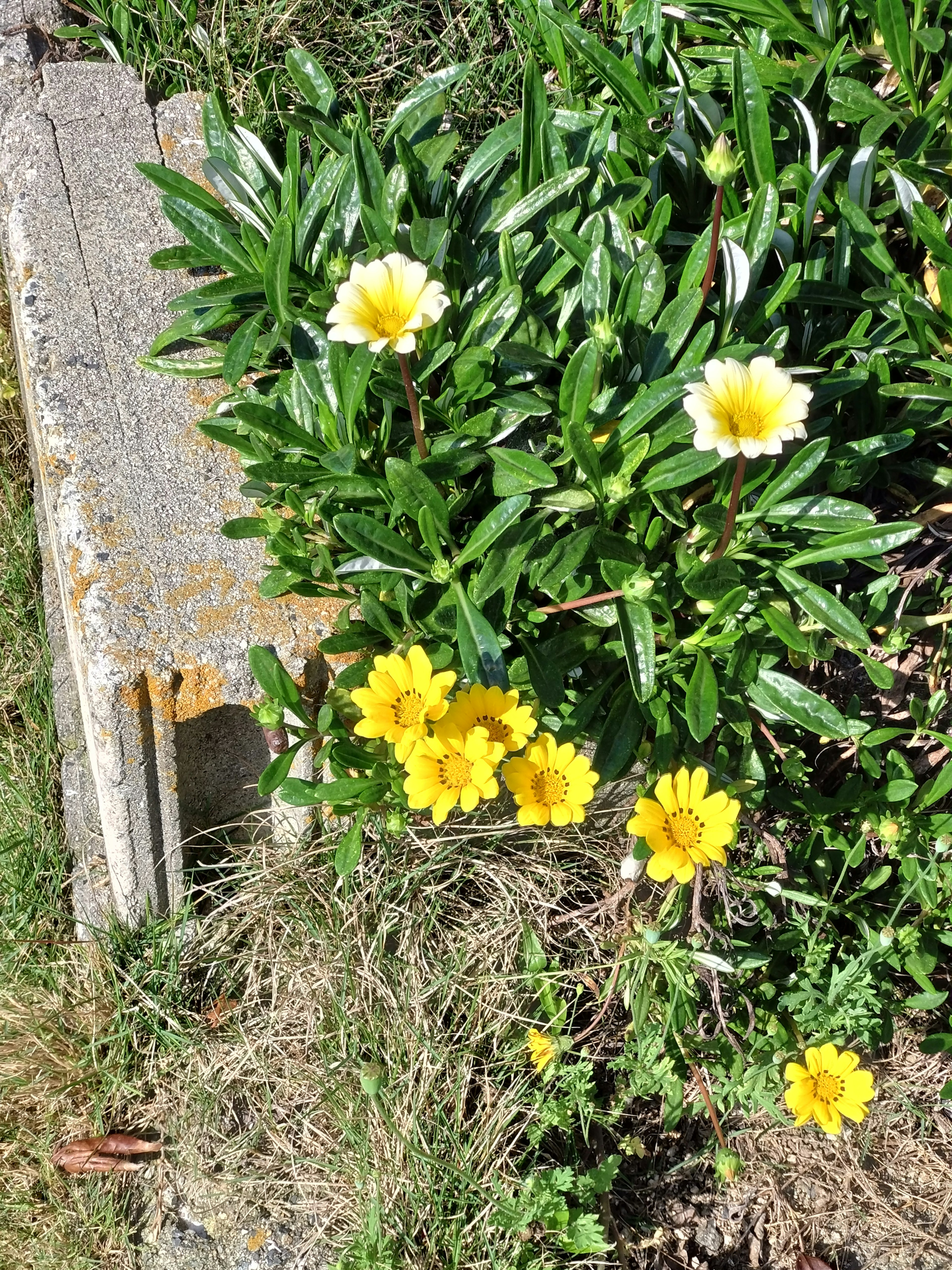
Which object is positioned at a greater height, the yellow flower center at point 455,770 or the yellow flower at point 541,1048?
the yellow flower center at point 455,770

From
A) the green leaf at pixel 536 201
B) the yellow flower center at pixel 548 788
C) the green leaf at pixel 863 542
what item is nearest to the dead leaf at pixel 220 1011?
the yellow flower center at pixel 548 788

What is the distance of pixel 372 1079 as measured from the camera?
194cm

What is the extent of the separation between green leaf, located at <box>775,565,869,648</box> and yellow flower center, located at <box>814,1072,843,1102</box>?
0.74m

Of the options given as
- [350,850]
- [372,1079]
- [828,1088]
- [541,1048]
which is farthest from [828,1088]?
[350,850]

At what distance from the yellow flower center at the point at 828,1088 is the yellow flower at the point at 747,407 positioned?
109 cm

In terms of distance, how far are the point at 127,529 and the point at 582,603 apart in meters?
0.84

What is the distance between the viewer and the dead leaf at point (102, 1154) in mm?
2018

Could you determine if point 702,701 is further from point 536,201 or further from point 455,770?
point 536,201

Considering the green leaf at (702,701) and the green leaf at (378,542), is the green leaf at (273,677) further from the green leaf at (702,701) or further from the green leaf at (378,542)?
the green leaf at (702,701)

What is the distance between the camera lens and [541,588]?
1.80 m

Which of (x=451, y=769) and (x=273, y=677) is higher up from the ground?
(x=273, y=677)

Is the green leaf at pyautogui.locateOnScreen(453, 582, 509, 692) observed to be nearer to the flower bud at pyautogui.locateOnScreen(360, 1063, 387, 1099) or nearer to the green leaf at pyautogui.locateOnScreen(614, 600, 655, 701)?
the green leaf at pyautogui.locateOnScreen(614, 600, 655, 701)

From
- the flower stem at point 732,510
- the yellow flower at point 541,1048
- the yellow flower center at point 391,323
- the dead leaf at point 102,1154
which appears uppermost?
the yellow flower center at point 391,323

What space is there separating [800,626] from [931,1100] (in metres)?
1.01
